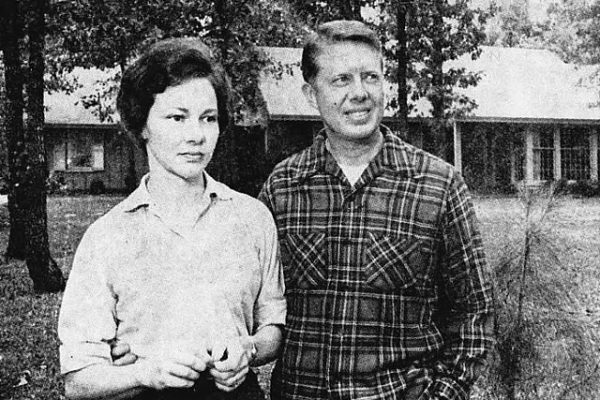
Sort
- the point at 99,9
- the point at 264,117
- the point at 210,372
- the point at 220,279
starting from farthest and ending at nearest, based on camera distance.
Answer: the point at 264,117
the point at 99,9
the point at 220,279
the point at 210,372

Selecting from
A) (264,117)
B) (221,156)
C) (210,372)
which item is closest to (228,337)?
(210,372)

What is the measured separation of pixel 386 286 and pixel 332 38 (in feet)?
3.08

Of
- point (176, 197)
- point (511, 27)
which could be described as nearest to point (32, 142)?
point (176, 197)

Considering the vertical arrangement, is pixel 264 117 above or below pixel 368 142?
above

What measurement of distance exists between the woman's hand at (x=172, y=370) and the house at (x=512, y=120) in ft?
79.4

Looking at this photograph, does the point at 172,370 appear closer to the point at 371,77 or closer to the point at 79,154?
the point at 371,77

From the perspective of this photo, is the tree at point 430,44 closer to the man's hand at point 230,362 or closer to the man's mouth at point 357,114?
the man's mouth at point 357,114

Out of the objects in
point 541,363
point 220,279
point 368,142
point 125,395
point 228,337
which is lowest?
point 541,363

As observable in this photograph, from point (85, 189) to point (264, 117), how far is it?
33.0 feet

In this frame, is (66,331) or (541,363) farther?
(541,363)

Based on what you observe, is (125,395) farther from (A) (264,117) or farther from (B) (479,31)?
(A) (264,117)

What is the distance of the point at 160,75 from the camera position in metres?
2.30

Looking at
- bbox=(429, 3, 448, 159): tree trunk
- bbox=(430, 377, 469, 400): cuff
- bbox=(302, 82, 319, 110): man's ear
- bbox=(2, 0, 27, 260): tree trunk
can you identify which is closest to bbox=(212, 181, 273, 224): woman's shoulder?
bbox=(302, 82, 319, 110): man's ear

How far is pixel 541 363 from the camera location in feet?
13.4
